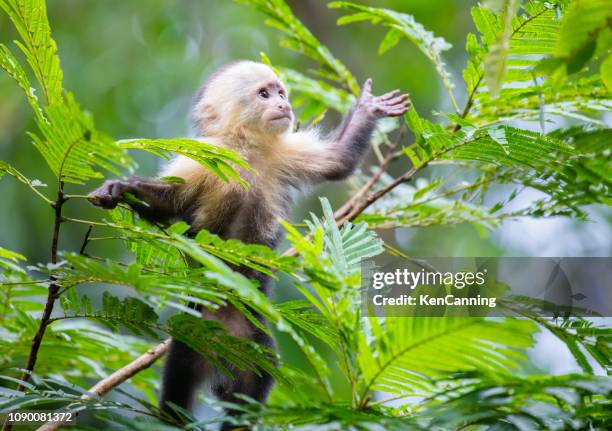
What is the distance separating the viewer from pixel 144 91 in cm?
1005

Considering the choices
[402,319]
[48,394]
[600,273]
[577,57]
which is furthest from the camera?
[600,273]

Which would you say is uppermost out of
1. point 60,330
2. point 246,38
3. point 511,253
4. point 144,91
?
point 246,38

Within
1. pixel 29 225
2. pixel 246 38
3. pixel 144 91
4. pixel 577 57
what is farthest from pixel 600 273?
pixel 246 38

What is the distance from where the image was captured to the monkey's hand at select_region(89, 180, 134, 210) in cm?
278

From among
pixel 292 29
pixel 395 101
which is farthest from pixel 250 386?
pixel 292 29

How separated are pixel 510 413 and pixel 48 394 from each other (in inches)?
60.0

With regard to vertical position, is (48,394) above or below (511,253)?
below

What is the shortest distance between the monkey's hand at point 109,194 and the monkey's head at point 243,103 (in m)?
1.49

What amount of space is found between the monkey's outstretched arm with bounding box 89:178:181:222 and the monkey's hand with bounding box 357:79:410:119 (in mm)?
1303

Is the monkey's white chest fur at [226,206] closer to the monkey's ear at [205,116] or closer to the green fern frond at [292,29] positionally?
the monkey's ear at [205,116]

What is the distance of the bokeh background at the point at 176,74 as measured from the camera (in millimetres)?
7934

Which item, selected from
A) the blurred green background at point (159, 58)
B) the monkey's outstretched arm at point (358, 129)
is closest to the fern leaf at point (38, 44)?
the monkey's outstretched arm at point (358, 129)

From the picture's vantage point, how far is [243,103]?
176 inches

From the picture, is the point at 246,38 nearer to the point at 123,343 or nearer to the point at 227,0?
the point at 227,0
